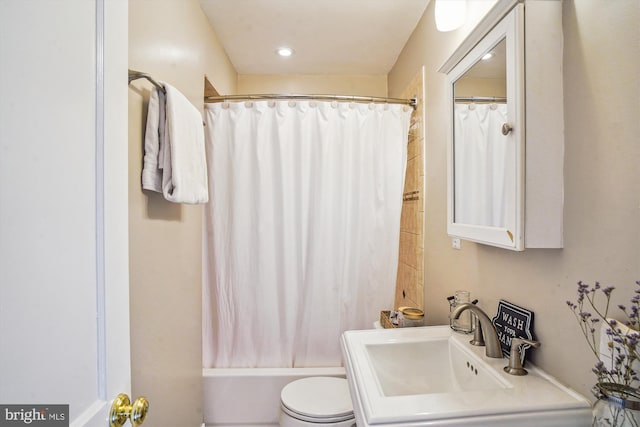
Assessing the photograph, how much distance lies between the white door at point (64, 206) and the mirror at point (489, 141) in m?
0.99

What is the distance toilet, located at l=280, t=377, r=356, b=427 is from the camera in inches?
56.1

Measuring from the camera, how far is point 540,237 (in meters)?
0.83

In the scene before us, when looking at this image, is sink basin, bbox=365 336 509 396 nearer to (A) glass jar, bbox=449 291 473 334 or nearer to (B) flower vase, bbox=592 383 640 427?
(A) glass jar, bbox=449 291 473 334

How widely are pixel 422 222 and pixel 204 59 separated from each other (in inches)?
63.5

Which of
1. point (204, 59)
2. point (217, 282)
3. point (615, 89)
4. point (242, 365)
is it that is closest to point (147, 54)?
point (204, 59)

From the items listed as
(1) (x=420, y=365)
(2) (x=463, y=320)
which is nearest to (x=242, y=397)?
(1) (x=420, y=365)

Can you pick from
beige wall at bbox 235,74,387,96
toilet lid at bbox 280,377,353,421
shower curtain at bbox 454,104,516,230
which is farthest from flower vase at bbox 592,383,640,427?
beige wall at bbox 235,74,387,96

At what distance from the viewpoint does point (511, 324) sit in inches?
39.0

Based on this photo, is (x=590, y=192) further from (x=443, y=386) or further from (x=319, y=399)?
(x=319, y=399)

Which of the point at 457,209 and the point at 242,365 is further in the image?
the point at 242,365

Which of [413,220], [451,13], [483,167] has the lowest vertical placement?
[413,220]

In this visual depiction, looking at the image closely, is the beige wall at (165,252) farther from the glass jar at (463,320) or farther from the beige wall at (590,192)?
the beige wall at (590,192)

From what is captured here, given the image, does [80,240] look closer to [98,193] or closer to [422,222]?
[98,193]

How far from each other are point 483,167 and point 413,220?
0.96m
